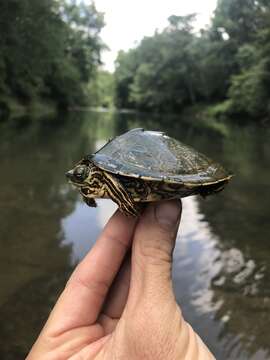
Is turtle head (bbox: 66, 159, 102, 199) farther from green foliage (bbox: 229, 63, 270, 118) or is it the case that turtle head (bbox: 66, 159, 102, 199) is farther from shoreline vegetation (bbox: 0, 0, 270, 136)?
green foliage (bbox: 229, 63, 270, 118)

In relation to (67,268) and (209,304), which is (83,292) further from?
(67,268)

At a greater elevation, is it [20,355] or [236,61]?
[236,61]

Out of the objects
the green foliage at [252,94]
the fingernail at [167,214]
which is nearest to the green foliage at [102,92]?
the green foliage at [252,94]

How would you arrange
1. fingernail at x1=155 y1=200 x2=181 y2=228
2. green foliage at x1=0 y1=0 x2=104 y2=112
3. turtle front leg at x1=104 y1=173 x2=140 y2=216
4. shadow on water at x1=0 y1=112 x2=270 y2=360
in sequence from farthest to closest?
green foliage at x1=0 y1=0 x2=104 y2=112
shadow on water at x1=0 y1=112 x2=270 y2=360
turtle front leg at x1=104 y1=173 x2=140 y2=216
fingernail at x1=155 y1=200 x2=181 y2=228

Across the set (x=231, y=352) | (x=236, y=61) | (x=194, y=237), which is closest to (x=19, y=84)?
(x=236, y=61)

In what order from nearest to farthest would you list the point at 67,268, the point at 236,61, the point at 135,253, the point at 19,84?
the point at 135,253 < the point at 67,268 < the point at 19,84 < the point at 236,61

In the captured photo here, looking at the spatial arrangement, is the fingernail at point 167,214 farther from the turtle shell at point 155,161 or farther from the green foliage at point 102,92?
the green foliage at point 102,92

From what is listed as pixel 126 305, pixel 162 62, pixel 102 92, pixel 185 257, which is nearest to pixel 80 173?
pixel 126 305

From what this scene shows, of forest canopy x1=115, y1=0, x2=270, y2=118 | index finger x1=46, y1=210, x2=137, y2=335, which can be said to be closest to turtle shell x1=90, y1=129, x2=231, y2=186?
index finger x1=46, y1=210, x2=137, y2=335
